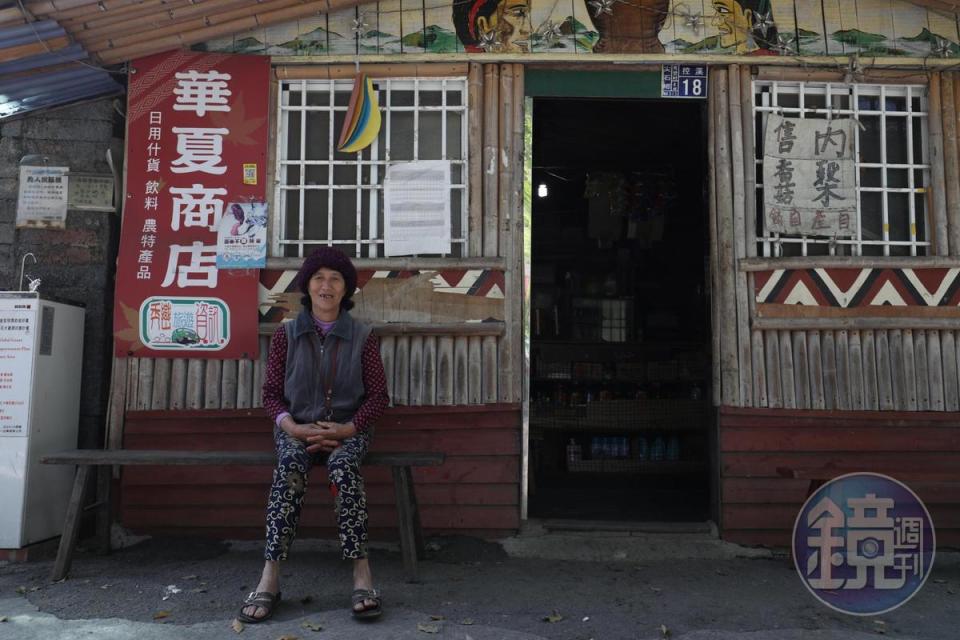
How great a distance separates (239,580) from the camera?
14.4 ft

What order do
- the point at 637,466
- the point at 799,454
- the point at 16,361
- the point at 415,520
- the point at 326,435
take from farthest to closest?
the point at 637,466
the point at 799,454
the point at 415,520
the point at 16,361
the point at 326,435

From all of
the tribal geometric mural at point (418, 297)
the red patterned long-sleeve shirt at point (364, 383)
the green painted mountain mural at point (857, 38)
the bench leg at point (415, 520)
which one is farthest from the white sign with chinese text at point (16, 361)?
the green painted mountain mural at point (857, 38)

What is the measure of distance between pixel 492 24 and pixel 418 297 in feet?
6.34

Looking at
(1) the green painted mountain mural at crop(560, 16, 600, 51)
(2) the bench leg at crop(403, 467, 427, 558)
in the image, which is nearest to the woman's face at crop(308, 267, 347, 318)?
(2) the bench leg at crop(403, 467, 427, 558)

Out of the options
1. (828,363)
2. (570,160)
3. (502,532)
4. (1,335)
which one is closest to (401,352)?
(502,532)

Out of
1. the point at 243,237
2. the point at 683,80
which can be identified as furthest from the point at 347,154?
the point at 683,80

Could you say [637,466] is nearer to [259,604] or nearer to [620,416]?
[620,416]

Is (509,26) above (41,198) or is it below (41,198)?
above

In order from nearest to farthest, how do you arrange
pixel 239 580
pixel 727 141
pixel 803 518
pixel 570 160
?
pixel 803 518 → pixel 239 580 → pixel 727 141 → pixel 570 160

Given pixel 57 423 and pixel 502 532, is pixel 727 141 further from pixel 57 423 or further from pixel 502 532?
pixel 57 423

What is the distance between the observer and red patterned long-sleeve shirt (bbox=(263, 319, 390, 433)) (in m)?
4.29

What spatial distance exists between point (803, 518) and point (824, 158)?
261cm

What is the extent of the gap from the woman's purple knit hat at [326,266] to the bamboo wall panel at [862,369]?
107 inches

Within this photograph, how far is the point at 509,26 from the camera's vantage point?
5.19 m
